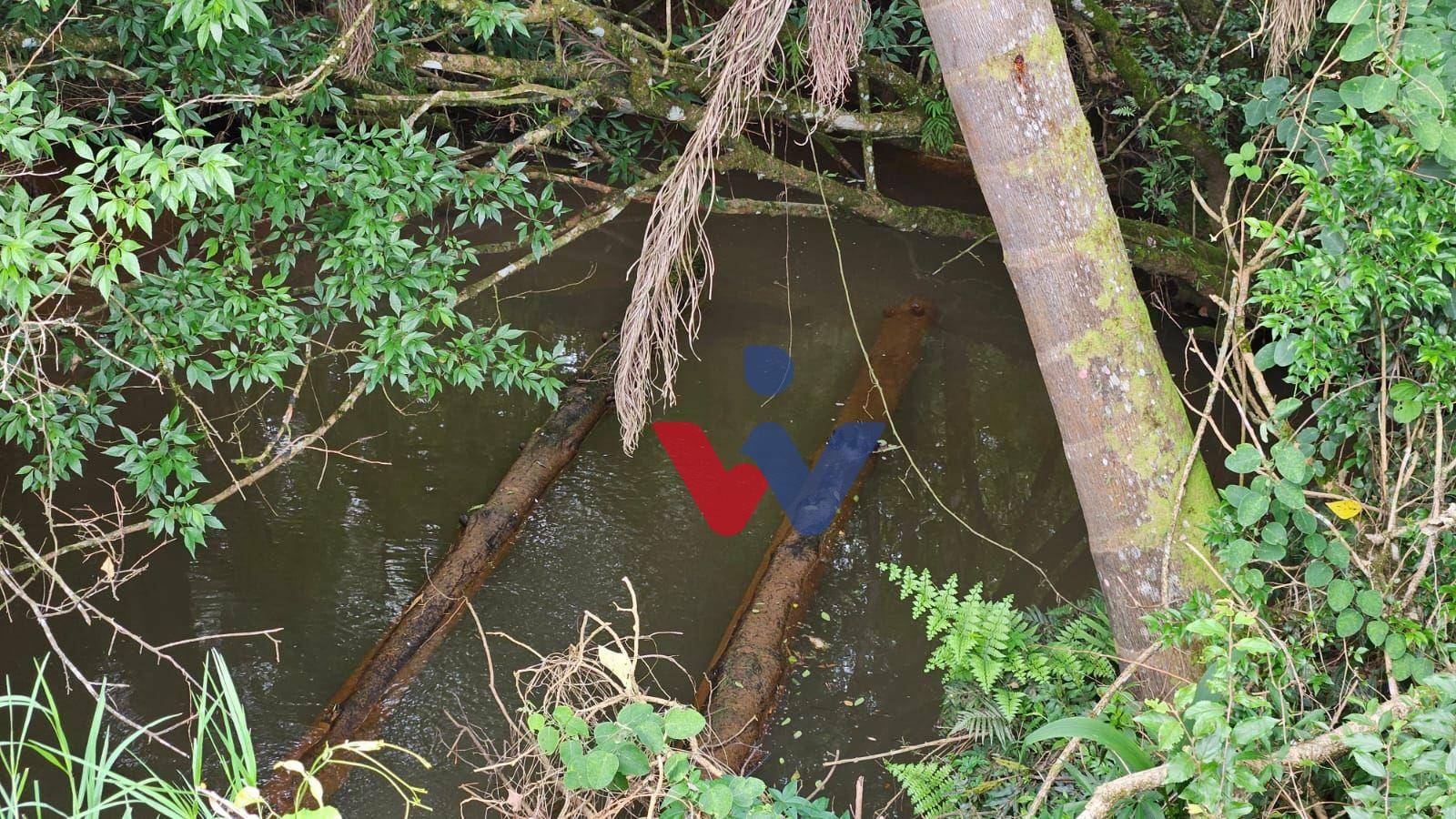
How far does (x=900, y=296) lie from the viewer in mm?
6094

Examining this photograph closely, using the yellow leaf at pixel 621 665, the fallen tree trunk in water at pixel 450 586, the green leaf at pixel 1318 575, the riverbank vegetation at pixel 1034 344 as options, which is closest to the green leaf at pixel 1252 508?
the riverbank vegetation at pixel 1034 344

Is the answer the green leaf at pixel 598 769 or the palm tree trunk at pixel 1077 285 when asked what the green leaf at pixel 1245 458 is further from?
the green leaf at pixel 598 769

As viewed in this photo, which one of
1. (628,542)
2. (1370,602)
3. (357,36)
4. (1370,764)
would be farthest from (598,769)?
(357,36)

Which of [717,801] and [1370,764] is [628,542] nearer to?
[717,801]

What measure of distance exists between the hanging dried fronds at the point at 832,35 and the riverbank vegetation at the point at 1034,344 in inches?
0.4

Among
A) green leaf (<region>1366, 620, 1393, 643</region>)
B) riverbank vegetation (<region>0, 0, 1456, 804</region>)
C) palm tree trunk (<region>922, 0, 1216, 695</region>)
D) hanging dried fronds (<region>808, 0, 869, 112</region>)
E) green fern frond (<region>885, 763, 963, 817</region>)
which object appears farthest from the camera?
hanging dried fronds (<region>808, 0, 869, 112</region>)

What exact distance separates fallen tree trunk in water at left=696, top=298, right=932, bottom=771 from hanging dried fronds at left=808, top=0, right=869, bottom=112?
1.11 m

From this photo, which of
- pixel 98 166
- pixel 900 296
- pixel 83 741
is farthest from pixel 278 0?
pixel 900 296

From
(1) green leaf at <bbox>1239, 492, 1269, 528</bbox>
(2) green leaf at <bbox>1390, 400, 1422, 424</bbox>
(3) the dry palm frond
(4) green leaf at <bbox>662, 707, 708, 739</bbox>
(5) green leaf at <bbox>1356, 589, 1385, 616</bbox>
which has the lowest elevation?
(4) green leaf at <bbox>662, 707, 708, 739</bbox>

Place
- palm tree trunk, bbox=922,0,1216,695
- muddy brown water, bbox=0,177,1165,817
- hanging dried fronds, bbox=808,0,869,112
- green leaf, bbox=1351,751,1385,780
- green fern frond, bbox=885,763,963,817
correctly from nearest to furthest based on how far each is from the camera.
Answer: green leaf, bbox=1351,751,1385,780
palm tree trunk, bbox=922,0,1216,695
green fern frond, bbox=885,763,963,817
hanging dried fronds, bbox=808,0,869,112
muddy brown water, bbox=0,177,1165,817

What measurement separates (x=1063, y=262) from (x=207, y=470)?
13.5 feet

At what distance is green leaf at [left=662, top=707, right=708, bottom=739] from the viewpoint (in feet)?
7.30

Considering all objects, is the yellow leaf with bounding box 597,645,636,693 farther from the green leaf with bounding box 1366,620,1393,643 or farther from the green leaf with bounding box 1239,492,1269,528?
the green leaf with bounding box 1366,620,1393,643

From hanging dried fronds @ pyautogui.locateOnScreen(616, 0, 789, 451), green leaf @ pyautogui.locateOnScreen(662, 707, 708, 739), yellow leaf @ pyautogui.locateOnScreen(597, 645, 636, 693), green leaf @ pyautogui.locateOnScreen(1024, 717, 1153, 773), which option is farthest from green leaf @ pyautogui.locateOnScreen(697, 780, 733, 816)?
hanging dried fronds @ pyautogui.locateOnScreen(616, 0, 789, 451)
